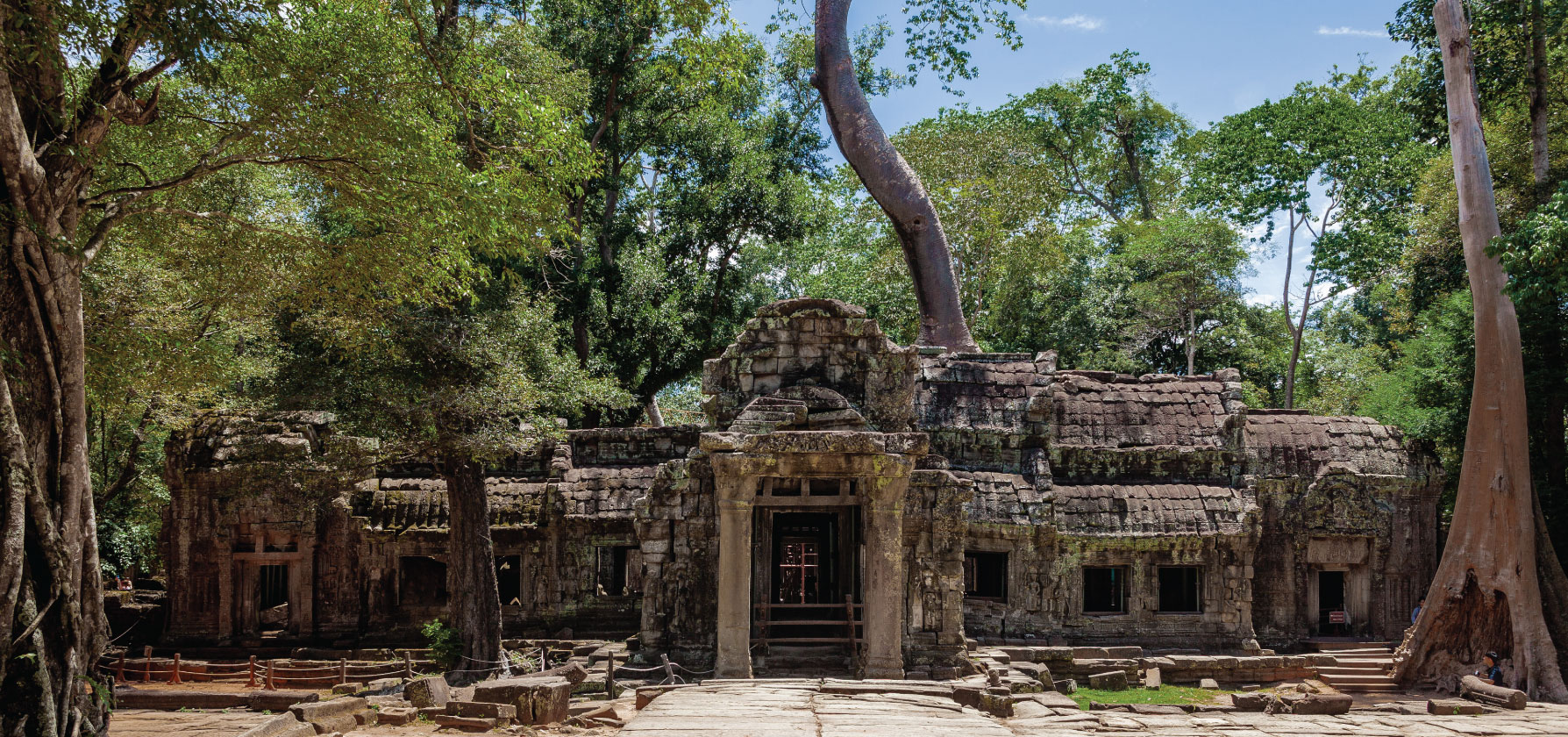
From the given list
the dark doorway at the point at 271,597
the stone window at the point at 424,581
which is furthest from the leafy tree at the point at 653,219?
the dark doorway at the point at 271,597

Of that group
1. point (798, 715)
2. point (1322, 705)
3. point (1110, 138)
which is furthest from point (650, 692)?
point (1110, 138)

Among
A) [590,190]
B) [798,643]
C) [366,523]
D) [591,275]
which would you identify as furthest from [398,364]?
[590,190]

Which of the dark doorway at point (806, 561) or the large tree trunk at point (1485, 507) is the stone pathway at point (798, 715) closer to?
the dark doorway at point (806, 561)

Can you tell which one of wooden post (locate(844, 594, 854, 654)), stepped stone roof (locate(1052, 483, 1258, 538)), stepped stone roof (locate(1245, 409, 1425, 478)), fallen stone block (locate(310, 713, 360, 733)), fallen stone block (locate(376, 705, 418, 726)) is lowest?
fallen stone block (locate(376, 705, 418, 726))

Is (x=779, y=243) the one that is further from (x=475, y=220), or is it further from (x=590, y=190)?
(x=475, y=220)

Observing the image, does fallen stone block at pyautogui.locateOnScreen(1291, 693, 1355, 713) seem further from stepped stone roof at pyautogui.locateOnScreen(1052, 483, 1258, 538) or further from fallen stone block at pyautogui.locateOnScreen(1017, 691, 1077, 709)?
stepped stone roof at pyautogui.locateOnScreen(1052, 483, 1258, 538)

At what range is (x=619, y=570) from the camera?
18.2 m

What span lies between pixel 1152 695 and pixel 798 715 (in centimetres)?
803

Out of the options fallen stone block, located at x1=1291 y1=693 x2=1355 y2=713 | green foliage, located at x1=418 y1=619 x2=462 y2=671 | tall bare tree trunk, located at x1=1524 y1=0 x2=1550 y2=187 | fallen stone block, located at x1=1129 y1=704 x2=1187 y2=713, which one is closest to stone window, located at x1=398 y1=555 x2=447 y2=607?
green foliage, located at x1=418 y1=619 x2=462 y2=671

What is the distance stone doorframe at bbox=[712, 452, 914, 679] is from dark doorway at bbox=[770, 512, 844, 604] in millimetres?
2492

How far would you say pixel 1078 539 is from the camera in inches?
666

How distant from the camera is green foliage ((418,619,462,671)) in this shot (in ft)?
48.8

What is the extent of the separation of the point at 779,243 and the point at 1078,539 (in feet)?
39.8

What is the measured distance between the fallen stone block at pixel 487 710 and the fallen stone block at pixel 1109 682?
8.57 m
